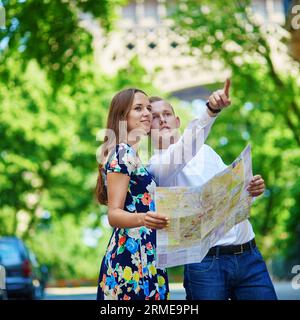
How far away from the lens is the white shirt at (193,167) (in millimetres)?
3393

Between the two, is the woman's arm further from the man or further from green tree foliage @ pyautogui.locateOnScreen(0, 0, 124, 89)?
green tree foliage @ pyautogui.locateOnScreen(0, 0, 124, 89)

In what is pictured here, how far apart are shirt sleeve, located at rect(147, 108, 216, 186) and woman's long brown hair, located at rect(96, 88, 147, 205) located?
9.9 inches

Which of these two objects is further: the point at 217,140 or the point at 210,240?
the point at 217,140

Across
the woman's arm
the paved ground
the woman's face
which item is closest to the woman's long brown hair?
the woman's face

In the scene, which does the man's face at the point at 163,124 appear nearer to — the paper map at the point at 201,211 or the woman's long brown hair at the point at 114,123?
the woman's long brown hair at the point at 114,123

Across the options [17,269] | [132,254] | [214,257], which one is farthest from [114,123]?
[17,269]

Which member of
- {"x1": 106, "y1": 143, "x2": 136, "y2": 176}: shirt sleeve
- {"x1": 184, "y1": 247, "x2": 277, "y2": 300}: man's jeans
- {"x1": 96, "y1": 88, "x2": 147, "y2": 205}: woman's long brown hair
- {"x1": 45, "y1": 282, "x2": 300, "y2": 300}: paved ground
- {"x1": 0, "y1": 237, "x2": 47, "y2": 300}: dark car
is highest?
{"x1": 96, "y1": 88, "x2": 147, "y2": 205}: woman's long brown hair

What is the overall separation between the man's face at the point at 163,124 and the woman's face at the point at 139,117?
9.0 inches

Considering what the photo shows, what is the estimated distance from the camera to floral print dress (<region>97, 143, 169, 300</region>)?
10.2 feet

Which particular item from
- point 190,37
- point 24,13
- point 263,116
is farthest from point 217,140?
point 24,13

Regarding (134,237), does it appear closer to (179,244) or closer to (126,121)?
(179,244)

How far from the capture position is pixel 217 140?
20.4 meters

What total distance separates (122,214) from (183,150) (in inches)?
21.1
